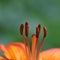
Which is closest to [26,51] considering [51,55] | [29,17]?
[51,55]

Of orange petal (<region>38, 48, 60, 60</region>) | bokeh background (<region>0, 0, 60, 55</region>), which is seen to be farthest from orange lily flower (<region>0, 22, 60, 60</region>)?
bokeh background (<region>0, 0, 60, 55</region>)

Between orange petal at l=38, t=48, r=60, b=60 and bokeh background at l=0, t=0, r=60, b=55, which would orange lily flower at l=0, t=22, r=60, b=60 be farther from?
bokeh background at l=0, t=0, r=60, b=55

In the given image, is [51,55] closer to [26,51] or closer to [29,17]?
[26,51]

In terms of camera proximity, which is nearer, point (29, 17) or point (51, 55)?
point (51, 55)

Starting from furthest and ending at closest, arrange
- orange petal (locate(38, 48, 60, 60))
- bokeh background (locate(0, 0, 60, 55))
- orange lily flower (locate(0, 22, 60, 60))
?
1. bokeh background (locate(0, 0, 60, 55))
2. orange petal (locate(38, 48, 60, 60))
3. orange lily flower (locate(0, 22, 60, 60))

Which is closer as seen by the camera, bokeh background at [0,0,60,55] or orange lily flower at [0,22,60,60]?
orange lily flower at [0,22,60,60]

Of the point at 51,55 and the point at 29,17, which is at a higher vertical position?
the point at 29,17

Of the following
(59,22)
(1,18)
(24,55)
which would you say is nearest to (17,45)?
(24,55)

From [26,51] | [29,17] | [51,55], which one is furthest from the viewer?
[29,17]

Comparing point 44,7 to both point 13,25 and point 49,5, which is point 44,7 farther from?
point 13,25
